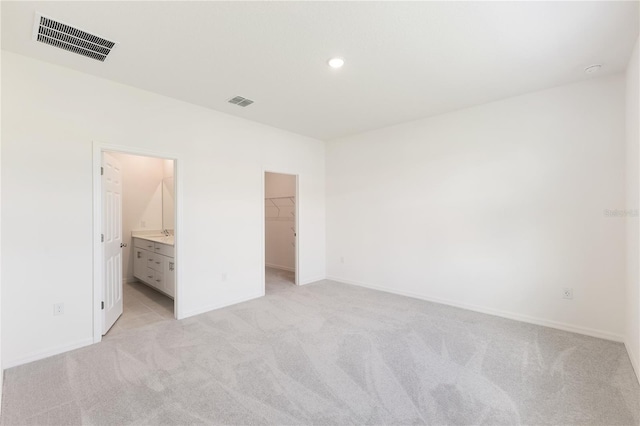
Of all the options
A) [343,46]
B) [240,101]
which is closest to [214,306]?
[240,101]

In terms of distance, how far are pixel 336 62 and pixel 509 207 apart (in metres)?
2.75

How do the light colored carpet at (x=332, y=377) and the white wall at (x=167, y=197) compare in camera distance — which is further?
the white wall at (x=167, y=197)

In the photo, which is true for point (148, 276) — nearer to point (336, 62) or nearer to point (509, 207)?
point (336, 62)

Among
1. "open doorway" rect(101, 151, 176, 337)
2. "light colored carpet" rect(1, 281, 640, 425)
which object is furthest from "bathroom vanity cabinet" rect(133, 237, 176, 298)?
"light colored carpet" rect(1, 281, 640, 425)

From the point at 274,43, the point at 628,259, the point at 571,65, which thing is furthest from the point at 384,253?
the point at 274,43

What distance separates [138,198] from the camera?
214 inches

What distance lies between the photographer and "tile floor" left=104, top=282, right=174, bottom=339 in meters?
3.28

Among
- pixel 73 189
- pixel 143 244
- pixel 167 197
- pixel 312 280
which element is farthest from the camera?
pixel 167 197

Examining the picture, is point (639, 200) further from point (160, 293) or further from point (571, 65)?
point (160, 293)

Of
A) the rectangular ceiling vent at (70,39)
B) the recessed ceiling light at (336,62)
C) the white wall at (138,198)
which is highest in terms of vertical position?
the rectangular ceiling vent at (70,39)

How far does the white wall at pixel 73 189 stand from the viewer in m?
2.46

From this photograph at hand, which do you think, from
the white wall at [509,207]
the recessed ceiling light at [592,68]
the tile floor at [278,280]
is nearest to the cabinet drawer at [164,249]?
the tile floor at [278,280]

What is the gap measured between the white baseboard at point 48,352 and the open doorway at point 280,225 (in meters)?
3.45

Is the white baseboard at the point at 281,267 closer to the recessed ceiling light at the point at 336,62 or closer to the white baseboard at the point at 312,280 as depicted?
the white baseboard at the point at 312,280
